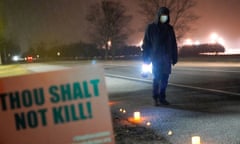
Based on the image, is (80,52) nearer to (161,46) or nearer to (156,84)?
(156,84)

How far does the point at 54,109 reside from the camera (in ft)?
14.3

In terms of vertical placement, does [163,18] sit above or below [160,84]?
above

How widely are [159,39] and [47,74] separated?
5.50 m

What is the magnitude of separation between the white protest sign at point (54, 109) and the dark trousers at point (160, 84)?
5.52 metres

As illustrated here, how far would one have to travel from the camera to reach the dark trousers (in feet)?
32.2

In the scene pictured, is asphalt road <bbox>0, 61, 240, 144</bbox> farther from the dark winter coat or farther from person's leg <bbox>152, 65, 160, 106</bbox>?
the dark winter coat

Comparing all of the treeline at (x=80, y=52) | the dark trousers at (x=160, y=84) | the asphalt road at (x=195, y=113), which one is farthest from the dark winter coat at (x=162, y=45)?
the treeline at (x=80, y=52)

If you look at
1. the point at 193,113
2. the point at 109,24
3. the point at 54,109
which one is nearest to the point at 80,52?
the point at 109,24

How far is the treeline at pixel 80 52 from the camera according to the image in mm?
91250

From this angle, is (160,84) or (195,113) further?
(160,84)

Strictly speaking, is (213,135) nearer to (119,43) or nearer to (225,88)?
(225,88)

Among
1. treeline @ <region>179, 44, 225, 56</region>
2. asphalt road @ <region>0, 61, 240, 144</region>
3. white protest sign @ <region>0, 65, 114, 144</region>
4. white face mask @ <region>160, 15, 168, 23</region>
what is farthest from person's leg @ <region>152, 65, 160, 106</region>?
treeline @ <region>179, 44, 225, 56</region>

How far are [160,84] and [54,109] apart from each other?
19.1 feet

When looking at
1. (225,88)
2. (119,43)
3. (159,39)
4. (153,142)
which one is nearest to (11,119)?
(153,142)
